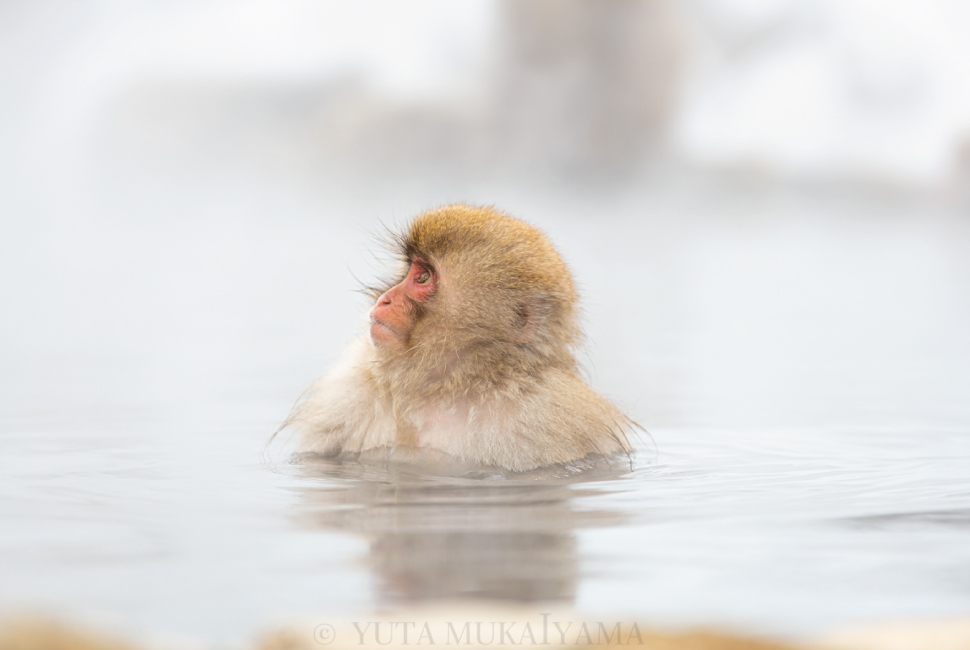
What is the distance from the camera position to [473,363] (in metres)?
3.43

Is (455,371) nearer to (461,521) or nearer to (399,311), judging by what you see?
(399,311)

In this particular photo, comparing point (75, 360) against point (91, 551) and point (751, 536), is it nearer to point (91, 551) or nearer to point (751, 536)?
point (91, 551)

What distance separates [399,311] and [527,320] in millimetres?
413

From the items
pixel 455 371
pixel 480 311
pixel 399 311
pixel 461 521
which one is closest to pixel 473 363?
pixel 455 371

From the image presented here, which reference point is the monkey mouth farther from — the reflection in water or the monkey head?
the reflection in water

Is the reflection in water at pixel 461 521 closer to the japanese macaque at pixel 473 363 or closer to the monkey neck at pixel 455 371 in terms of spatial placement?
the japanese macaque at pixel 473 363

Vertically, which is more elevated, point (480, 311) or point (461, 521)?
point (480, 311)

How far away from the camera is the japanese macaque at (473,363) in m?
3.33

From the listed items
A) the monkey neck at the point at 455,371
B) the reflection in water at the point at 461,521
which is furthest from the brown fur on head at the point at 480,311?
the reflection in water at the point at 461,521

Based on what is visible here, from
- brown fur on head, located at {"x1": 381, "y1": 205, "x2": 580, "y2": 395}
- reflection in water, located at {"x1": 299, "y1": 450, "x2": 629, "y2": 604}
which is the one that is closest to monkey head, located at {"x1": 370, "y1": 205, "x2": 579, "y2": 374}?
brown fur on head, located at {"x1": 381, "y1": 205, "x2": 580, "y2": 395}

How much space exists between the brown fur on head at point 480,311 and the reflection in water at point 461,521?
319 mm

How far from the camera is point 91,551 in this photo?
2.38 m

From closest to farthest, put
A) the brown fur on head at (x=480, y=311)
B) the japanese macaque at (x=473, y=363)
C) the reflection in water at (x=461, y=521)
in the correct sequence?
the reflection in water at (x=461, y=521), the japanese macaque at (x=473, y=363), the brown fur on head at (x=480, y=311)

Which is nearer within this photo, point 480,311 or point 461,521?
point 461,521
